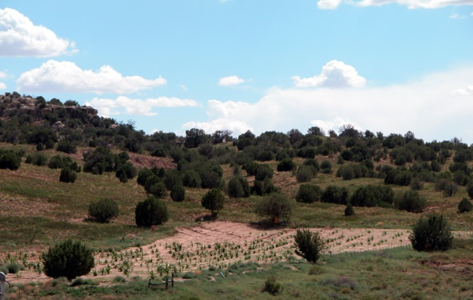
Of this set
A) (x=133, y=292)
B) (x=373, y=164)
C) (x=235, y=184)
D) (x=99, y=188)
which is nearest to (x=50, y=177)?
(x=99, y=188)

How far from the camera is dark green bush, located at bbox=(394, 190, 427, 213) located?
67250 millimetres

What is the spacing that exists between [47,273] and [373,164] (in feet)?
295

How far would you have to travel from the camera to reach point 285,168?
10319 centimetres

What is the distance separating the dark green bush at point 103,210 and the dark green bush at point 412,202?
33829 mm

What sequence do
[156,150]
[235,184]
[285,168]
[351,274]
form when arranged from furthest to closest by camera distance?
[156,150], [285,168], [235,184], [351,274]

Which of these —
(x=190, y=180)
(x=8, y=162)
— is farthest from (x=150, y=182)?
(x=8, y=162)

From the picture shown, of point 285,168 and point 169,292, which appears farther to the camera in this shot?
point 285,168

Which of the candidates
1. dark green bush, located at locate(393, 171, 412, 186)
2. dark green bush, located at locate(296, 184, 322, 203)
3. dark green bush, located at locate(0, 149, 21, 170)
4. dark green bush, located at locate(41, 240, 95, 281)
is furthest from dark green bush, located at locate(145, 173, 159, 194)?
dark green bush, located at locate(41, 240, 95, 281)

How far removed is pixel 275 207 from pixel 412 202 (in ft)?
62.7

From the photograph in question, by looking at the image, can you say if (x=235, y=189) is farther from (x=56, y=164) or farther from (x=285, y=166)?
(x=285, y=166)

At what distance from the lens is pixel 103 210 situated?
2175 inches

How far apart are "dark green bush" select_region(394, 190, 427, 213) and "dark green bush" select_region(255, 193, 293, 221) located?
1691 centimetres

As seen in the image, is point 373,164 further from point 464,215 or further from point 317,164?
point 464,215

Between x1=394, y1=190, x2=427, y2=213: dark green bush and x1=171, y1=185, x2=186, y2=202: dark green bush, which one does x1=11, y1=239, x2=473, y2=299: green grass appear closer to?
x1=394, y1=190, x2=427, y2=213: dark green bush
